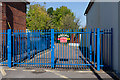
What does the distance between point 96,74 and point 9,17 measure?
28.2 feet

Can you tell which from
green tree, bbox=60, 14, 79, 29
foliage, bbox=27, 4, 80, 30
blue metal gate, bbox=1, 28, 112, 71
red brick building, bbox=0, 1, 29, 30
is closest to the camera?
blue metal gate, bbox=1, 28, 112, 71

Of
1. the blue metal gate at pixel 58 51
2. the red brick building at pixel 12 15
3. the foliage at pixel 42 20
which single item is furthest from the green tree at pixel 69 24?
the blue metal gate at pixel 58 51

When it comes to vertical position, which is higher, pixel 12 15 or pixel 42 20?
pixel 42 20

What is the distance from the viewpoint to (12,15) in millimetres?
11953

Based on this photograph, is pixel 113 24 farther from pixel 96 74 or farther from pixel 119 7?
pixel 96 74

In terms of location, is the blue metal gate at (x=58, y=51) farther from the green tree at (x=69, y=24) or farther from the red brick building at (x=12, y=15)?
the green tree at (x=69, y=24)

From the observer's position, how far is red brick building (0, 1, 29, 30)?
415 inches

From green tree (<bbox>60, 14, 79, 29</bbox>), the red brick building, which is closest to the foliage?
green tree (<bbox>60, 14, 79, 29</bbox>)

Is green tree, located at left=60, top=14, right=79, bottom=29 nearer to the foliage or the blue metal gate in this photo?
the foliage

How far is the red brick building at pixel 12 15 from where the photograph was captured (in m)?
10.5

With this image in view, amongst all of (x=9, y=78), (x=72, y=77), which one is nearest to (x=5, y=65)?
(x=9, y=78)

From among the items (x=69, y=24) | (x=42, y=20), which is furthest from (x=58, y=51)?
(x=69, y=24)

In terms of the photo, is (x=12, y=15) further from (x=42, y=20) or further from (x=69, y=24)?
(x=69, y=24)

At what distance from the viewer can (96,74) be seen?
6.39 metres
